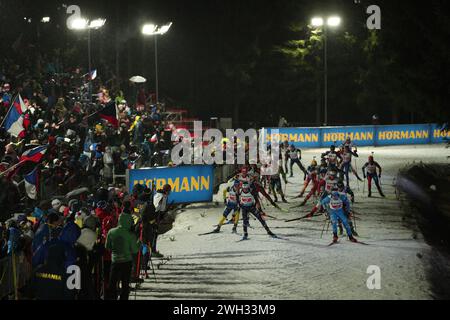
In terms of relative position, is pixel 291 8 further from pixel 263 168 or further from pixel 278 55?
pixel 263 168

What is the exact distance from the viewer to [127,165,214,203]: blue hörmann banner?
22.3 metres

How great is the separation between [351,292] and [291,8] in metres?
46.4

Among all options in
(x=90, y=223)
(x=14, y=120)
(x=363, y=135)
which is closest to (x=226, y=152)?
(x=14, y=120)

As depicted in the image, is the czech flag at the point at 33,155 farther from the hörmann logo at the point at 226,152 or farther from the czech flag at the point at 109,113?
the hörmann logo at the point at 226,152

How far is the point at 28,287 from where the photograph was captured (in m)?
10.9

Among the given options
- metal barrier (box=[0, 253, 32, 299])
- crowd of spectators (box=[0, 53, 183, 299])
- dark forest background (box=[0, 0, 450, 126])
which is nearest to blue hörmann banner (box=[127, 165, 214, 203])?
crowd of spectators (box=[0, 53, 183, 299])

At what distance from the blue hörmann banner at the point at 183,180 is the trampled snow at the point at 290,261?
3.30ft

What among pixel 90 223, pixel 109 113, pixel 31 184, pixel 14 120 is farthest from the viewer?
pixel 109 113

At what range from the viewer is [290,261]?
15734 mm

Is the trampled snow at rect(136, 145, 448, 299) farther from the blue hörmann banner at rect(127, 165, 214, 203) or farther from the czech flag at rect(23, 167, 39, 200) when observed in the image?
the czech flag at rect(23, 167, 39, 200)

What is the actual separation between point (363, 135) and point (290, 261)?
28.3 metres

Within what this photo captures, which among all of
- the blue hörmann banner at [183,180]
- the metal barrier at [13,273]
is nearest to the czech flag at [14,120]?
the blue hörmann banner at [183,180]

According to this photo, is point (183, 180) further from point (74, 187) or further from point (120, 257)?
point (120, 257)

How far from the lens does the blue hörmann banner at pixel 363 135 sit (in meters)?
41.7
